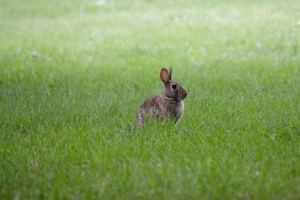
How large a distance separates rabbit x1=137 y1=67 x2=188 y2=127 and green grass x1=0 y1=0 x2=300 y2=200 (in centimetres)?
19

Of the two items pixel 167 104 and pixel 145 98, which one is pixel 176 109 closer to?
pixel 167 104

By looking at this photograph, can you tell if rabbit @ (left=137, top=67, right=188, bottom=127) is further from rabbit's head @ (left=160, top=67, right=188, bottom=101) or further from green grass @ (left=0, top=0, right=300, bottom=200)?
green grass @ (left=0, top=0, right=300, bottom=200)

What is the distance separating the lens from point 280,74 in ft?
40.2

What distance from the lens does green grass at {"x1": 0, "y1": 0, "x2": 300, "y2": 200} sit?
5742mm

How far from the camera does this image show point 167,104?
7.92 m

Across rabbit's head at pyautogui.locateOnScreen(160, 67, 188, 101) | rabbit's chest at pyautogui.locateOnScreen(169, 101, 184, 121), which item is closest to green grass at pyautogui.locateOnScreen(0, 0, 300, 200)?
rabbit's chest at pyautogui.locateOnScreen(169, 101, 184, 121)

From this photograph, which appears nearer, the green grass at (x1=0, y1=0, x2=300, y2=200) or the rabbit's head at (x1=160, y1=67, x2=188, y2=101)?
the green grass at (x1=0, y1=0, x2=300, y2=200)

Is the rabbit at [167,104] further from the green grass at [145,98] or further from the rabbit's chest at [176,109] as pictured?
the green grass at [145,98]

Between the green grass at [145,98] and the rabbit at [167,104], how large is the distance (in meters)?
0.19

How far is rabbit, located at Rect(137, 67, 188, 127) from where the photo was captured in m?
7.89

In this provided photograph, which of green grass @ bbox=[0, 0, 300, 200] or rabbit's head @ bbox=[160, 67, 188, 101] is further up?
rabbit's head @ bbox=[160, 67, 188, 101]

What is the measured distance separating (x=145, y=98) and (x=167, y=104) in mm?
2561

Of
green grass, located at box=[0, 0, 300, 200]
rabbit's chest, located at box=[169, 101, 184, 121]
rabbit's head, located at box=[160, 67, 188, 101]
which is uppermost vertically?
rabbit's head, located at box=[160, 67, 188, 101]

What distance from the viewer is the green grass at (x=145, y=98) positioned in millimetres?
5742
